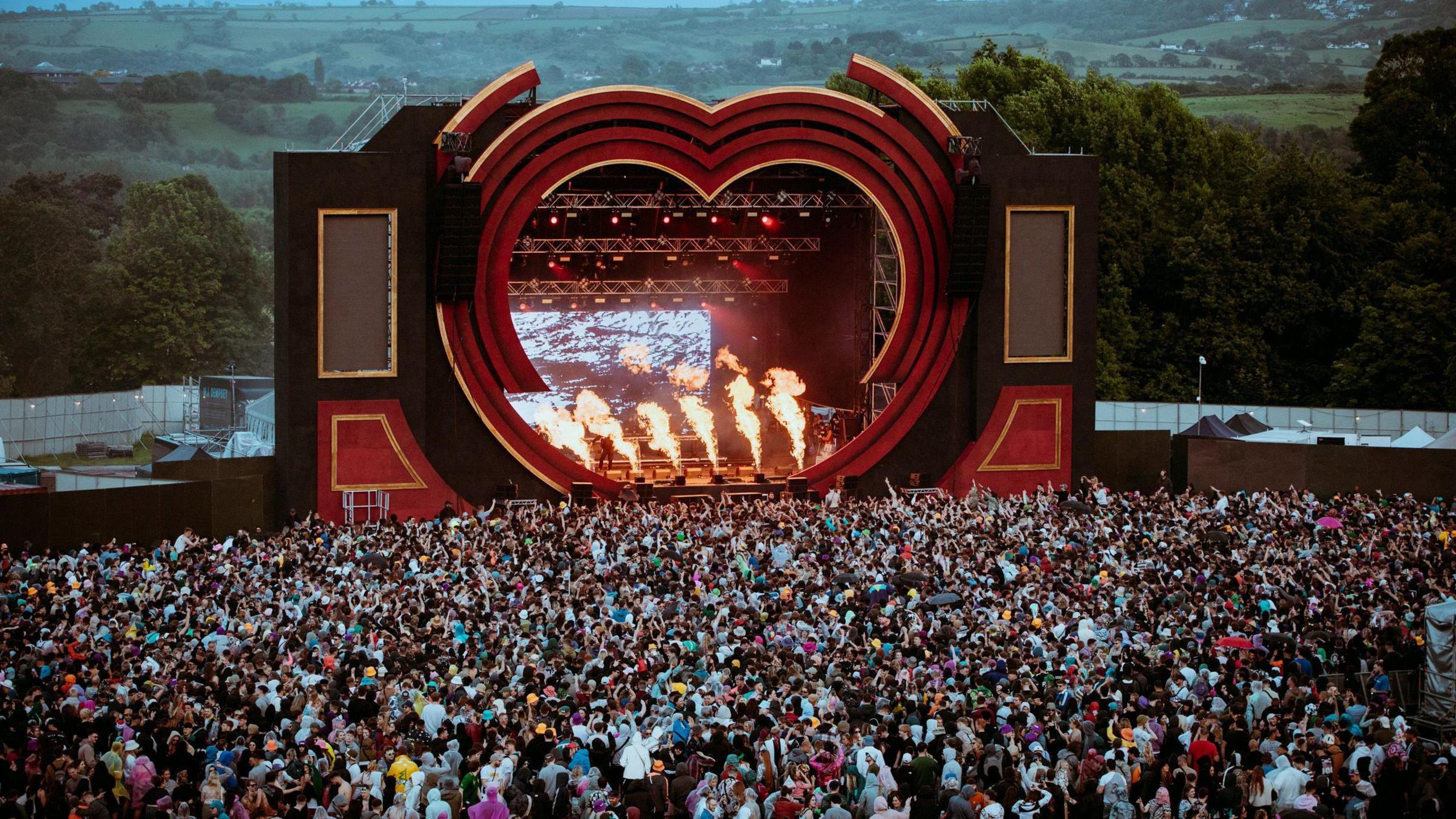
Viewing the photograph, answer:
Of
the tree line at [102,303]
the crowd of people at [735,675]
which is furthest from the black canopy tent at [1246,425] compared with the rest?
the tree line at [102,303]

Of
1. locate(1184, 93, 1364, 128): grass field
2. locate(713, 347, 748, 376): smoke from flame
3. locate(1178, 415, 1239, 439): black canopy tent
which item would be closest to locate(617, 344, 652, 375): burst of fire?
locate(713, 347, 748, 376): smoke from flame

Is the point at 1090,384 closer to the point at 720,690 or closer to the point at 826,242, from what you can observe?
the point at 826,242

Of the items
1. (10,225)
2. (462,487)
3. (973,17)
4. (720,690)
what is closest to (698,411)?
(462,487)

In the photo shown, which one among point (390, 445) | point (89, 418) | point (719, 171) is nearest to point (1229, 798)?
point (390, 445)

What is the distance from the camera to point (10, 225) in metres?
62.6

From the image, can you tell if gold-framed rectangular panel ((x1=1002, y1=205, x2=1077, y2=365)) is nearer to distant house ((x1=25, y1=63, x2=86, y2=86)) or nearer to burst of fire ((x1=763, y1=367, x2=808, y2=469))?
burst of fire ((x1=763, y1=367, x2=808, y2=469))

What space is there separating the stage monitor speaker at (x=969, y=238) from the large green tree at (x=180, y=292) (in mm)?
41177

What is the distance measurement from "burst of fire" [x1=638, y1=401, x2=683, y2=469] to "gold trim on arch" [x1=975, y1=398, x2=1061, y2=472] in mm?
8632

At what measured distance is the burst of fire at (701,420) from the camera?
3991 centimetres

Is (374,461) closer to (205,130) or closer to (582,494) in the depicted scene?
(582,494)

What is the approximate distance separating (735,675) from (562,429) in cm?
2404

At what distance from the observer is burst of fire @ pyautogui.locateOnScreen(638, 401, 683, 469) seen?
39.6 m

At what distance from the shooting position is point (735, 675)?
15.9 metres

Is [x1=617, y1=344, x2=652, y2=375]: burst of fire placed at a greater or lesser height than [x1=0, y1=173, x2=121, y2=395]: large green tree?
lesser
